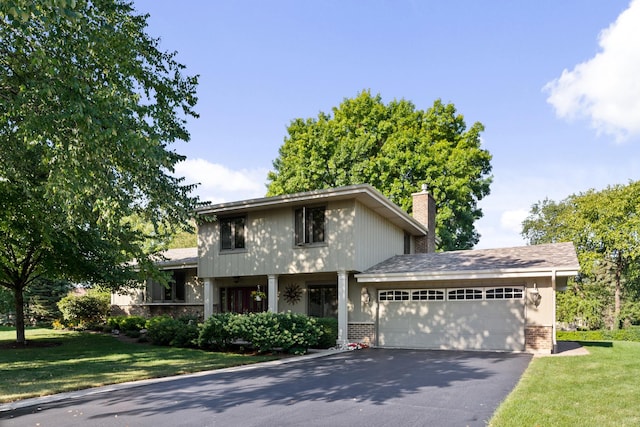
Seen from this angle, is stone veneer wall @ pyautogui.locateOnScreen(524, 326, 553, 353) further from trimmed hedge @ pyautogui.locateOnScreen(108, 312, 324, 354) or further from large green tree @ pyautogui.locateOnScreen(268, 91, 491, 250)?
large green tree @ pyautogui.locateOnScreen(268, 91, 491, 250)

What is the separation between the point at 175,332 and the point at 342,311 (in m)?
5.84

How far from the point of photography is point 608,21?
1452 centimetres

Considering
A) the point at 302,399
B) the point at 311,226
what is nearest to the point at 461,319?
the point at 311,226

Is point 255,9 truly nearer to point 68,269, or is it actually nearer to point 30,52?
point 30,52

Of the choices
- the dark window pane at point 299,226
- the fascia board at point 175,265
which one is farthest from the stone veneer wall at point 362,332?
the fascia board at point 175,265

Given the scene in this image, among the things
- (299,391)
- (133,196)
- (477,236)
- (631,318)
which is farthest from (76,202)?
(631,318)

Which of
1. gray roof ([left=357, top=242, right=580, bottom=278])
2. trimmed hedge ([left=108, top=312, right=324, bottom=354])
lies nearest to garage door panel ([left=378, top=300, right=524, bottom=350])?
gray roof ([left=357, top=242, right=580, bottom=278])

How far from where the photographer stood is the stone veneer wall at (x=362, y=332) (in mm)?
17109

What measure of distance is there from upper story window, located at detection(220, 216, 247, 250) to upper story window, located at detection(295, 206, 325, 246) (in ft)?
8.85

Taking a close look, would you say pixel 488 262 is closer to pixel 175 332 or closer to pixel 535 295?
pixel 535 295

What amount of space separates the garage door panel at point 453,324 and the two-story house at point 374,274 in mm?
32

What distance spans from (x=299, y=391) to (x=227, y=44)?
10.8 m

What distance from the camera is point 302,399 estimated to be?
25.8ft

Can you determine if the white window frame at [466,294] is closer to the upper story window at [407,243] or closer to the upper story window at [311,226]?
the upper story window at [311,226]
